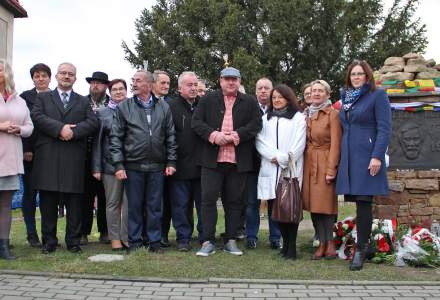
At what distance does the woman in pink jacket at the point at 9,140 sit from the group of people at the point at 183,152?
11mm

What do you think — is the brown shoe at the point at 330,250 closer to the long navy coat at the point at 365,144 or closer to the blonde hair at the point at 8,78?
the long navy coat at the point at 365,144

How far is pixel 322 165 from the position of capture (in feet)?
18.6

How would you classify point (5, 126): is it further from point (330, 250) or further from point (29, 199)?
point (330, 250)

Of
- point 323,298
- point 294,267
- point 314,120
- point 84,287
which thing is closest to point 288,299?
point 323,298

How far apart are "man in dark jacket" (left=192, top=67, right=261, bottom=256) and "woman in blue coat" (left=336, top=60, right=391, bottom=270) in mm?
1027

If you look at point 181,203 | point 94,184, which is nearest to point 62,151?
point 94,184

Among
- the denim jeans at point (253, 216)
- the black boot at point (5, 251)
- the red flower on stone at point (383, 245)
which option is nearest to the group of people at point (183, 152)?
the black boot at point (5, 251)

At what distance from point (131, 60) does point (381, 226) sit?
22.1 m

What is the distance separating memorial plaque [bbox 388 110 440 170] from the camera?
23.6ft

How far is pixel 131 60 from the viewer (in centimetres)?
2659

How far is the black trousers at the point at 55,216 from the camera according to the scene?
5871mm

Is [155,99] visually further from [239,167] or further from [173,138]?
[239,167]

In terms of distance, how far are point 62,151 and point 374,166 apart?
3.24m

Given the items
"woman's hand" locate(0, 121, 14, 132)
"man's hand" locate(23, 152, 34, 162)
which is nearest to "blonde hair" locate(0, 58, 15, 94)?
"woman's hand" locate(0, 121, 14, 132)
